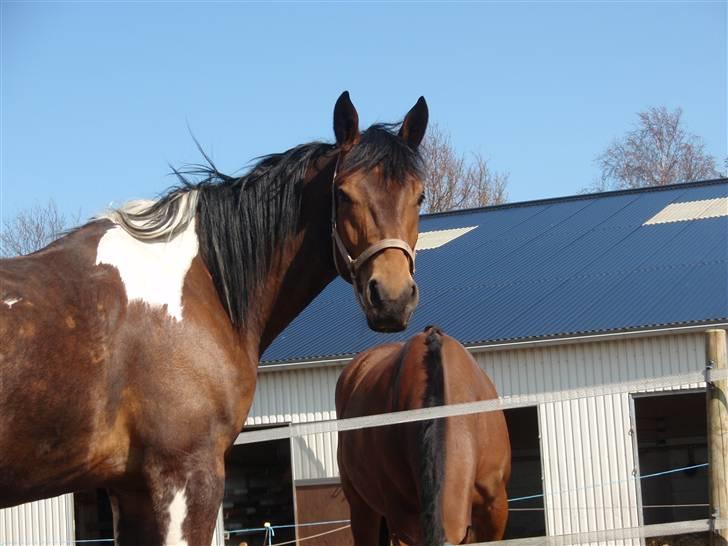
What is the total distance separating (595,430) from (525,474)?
7.44 meters

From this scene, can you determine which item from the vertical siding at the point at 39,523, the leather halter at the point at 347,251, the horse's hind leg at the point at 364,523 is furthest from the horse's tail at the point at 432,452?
the vertical siding at the point at 39,523

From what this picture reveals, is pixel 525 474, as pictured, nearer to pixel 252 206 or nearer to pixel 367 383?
pixel 367 383

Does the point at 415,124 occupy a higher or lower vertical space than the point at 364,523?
higher

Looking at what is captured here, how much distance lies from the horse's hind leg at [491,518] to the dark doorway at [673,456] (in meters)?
10.8

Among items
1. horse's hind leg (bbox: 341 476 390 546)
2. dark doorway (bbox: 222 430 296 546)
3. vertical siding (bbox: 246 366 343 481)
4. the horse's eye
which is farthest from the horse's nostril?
dark doorway (bbox: 222 430 296 546)

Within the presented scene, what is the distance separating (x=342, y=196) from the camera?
11.2ft

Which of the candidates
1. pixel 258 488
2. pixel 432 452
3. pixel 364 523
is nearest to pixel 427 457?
pixel 432 452

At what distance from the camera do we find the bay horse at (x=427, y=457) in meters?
5.06

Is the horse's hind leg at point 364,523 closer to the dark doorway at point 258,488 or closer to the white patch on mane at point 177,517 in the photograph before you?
the white patch on mane at point 177,517

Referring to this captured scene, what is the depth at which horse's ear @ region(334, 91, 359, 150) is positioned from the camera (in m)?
3.54

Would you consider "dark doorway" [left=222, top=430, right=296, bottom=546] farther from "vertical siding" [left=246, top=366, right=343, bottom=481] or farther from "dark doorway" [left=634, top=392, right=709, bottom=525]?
"dark doorway" [left=634, top=392, right=709, bottom=525]

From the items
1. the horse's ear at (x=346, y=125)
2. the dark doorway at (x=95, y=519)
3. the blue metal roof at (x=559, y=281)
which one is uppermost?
the blue metal roof at (x=559, y=281)

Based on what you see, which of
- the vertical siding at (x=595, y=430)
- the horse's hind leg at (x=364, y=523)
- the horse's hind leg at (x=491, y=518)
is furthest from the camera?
the vertical siding at (x=595, y=430)

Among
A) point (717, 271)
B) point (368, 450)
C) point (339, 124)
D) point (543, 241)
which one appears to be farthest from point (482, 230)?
point (339, 124)
